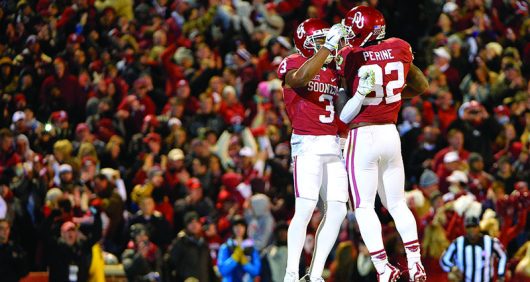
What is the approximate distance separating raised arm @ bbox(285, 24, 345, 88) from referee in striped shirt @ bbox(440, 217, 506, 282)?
4.15m

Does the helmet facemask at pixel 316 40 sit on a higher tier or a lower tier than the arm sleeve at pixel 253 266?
higher

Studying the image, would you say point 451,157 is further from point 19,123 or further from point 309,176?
point 19,123

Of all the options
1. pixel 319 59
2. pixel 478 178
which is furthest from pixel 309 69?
pixel 478 178

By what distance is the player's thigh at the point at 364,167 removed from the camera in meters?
10.5

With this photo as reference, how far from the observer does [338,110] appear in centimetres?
1084

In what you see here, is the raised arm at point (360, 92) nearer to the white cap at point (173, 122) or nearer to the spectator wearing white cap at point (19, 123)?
the white cap at point (173, 122)

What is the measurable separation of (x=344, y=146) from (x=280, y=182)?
556cm

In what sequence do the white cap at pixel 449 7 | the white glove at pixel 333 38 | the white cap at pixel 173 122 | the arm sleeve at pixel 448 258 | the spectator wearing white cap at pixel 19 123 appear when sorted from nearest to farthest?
the white glove at pixel 333 38, the arm sleeve at pixel 448 258, the white cap at pixel 173 122, the spectator wearing white cap at pixel 19 123, the white cap at pixel 449 7

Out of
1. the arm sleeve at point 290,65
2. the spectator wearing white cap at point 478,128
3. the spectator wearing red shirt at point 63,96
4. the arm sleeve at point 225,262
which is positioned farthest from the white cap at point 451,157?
the spectator wearing red shirt at point 63,96

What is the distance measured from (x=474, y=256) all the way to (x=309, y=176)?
3760 mm

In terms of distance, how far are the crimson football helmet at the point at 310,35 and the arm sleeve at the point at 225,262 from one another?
492cm

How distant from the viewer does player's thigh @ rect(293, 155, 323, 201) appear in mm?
10688

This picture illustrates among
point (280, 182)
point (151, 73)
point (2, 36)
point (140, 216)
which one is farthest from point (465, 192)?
point (2, 36)

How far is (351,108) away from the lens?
10.4 m
